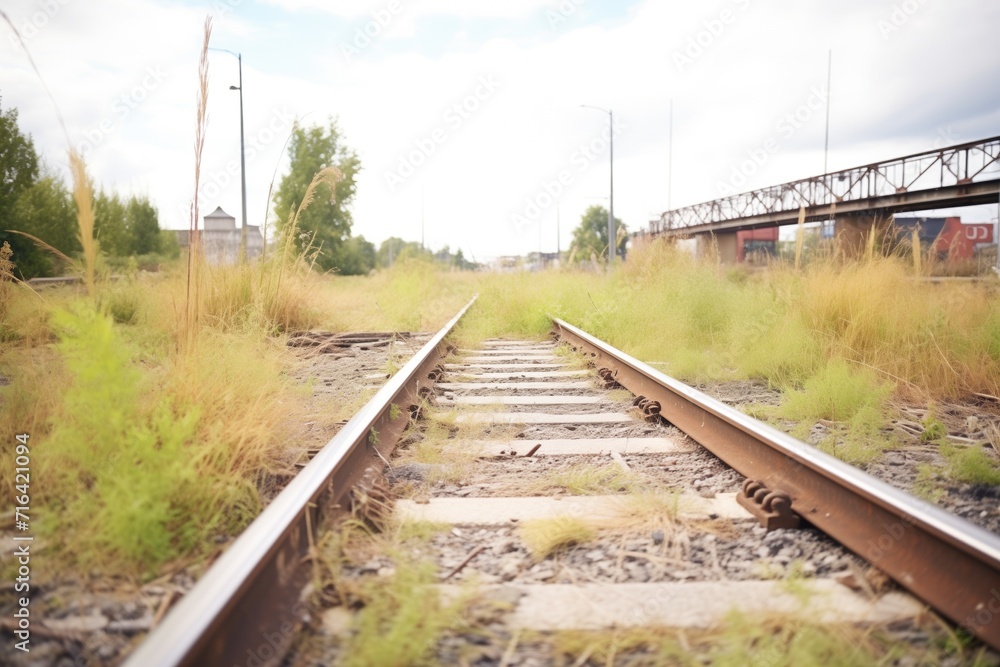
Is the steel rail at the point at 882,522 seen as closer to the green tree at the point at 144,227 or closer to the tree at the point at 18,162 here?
the tree at the point at 18,162

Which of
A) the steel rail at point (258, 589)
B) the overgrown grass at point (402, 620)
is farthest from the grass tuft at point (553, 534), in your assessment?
the steel rail at point (258, 589)

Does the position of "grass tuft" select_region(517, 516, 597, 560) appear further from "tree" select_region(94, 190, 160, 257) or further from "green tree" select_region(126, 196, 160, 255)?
"green tree" select_region(126, 196, 160, 255)

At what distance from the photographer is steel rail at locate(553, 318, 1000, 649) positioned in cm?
151

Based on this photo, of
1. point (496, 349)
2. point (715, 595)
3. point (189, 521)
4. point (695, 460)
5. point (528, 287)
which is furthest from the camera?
point (528, 287)

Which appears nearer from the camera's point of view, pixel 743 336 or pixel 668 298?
pixel 743 336

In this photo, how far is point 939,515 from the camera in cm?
170

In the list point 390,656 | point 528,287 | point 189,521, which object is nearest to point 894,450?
point 390,656

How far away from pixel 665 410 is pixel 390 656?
269 cm

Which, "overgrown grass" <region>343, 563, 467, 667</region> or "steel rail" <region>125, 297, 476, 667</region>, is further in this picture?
"overgrown grass" <region>343, 563, 467, 667</region>

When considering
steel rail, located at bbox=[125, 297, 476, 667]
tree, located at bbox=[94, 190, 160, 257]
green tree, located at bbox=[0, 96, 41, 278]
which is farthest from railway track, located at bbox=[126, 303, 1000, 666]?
tree, located at bbox=[94, 190, 160, 257]

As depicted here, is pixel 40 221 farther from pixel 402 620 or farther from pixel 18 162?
pixel 402 620

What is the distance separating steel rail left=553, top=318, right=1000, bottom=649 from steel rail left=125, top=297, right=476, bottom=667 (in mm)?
1540

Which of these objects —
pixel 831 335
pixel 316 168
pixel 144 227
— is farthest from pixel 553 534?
pixel 144 227

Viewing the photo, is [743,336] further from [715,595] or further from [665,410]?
[715,595]
